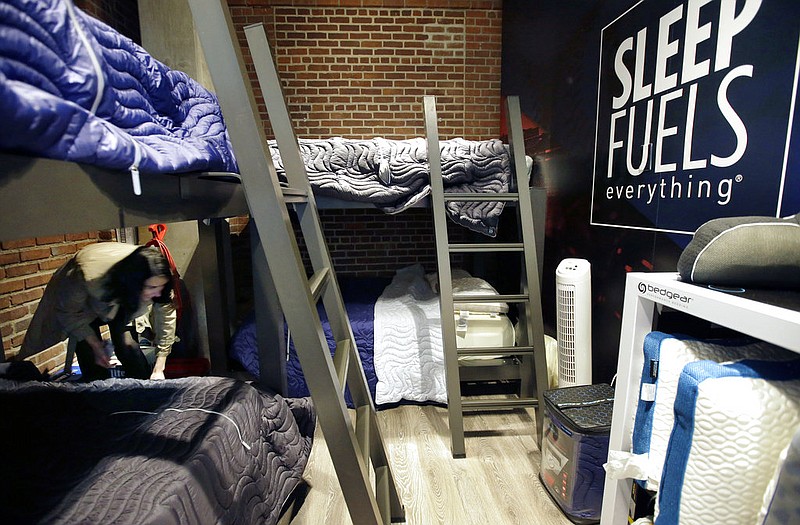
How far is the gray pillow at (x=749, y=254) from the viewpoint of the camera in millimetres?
775

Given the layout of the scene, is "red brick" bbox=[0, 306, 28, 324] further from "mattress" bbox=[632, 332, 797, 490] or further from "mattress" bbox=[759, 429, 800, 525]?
"mattress" bbox=[759, 429, 800, 525]

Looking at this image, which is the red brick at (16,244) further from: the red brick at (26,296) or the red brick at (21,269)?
the red brick at (26,296)

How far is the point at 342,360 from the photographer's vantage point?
1136mm

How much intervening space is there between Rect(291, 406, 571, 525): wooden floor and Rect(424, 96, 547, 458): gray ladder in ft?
0.34

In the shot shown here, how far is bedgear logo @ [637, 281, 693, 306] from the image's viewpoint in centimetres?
86

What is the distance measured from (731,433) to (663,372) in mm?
212

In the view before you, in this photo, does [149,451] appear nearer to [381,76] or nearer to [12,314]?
[12,314]

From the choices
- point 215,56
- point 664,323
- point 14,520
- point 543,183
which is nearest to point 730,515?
point 664,323

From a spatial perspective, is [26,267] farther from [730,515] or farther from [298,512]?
[730,515]

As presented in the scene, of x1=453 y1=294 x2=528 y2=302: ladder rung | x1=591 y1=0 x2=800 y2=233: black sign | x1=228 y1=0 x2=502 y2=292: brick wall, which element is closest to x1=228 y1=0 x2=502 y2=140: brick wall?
x1=228 y1=0 x2=502 y2=292: brick wall

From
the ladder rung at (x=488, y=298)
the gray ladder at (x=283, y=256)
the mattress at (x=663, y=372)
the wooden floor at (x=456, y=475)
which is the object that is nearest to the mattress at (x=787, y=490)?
the mattress at (x=663, y=372)

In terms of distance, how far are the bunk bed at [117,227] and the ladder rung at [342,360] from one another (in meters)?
0.39

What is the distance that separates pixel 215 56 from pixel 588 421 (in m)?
1.53

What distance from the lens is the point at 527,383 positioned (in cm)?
223
